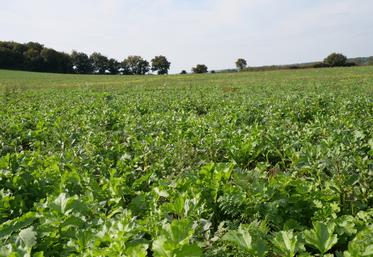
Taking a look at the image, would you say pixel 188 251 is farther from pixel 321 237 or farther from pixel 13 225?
pixel 13 225

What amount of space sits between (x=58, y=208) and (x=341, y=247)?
2.30m

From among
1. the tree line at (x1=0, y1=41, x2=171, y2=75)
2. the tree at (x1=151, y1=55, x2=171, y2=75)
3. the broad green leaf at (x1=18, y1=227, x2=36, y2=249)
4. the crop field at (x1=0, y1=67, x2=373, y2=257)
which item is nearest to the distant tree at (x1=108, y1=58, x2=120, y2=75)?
the tree line at (x1=0, y1=41, x2=171, y2=75)

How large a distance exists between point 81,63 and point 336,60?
6203 cm

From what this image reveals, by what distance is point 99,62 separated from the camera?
99438mm

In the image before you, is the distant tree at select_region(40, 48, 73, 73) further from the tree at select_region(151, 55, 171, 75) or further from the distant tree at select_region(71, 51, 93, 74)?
the tree at select_region(151, 55, 171, 75)

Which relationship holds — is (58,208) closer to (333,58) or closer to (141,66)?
(333,58)

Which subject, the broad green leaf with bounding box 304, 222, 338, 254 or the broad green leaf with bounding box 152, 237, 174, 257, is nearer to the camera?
the broad green leaf with bounding box 152, 237, 174, 257

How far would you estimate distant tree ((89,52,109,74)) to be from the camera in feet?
325

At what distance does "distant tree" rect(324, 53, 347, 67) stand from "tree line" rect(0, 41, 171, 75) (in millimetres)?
46857

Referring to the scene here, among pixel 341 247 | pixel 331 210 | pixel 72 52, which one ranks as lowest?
pixel 341 247

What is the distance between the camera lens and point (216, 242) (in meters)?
3.00

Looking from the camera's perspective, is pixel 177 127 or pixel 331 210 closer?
pixel 331 210

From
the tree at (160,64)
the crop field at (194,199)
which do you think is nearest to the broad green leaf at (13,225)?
the crop field at (194,199)

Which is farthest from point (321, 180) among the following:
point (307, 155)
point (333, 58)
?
point (333, 58)
